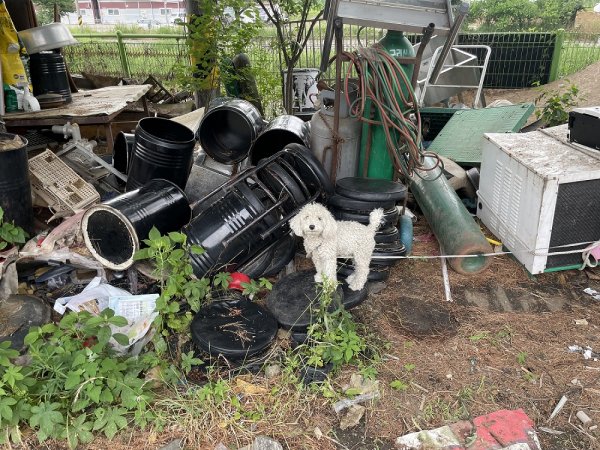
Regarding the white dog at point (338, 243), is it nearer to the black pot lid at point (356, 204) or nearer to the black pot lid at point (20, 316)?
the black pot lid at point (356, 204)

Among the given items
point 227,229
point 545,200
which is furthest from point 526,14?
point 227,229

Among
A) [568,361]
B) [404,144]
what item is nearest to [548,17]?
[404,144]

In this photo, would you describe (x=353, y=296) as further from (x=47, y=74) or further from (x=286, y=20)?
(x=286, y=20)

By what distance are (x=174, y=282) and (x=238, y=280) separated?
0.52m

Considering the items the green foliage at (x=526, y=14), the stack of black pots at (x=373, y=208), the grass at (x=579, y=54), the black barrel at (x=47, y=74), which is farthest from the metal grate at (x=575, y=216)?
the green foliage at (x=526, y=14)

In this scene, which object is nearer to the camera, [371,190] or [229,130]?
[371,190]

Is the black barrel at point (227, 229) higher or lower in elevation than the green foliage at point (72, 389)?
higher

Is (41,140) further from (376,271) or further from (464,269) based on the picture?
(464,269)

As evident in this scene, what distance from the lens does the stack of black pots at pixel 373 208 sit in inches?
140

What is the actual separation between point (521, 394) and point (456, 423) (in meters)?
0.46

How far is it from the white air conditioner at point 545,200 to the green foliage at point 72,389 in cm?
272

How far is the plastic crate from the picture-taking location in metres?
4.11

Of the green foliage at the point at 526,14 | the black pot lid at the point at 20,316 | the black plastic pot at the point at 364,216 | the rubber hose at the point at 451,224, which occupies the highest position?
the green foliage at the point at 526,14

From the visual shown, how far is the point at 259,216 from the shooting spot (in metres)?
3.45
